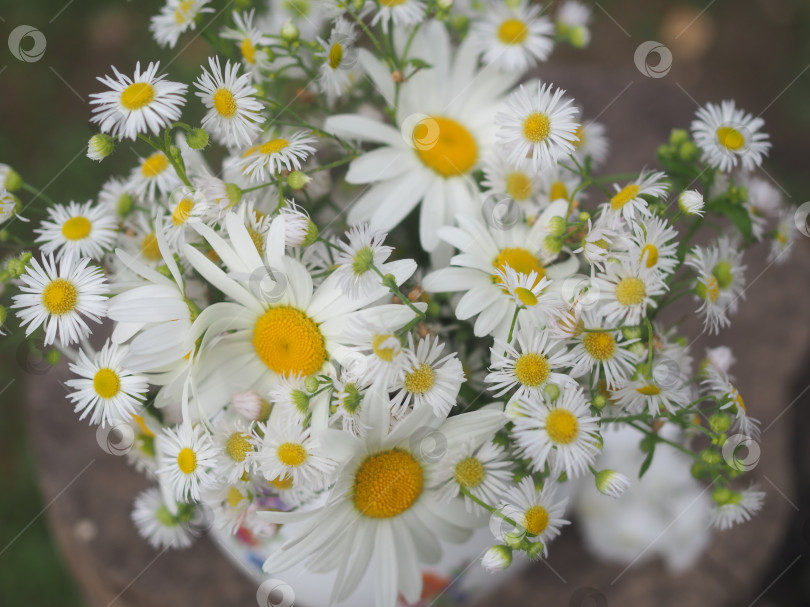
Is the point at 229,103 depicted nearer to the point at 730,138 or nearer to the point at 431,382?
the point at 431,382

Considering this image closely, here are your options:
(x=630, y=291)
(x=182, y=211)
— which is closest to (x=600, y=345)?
(x=630, y=291)

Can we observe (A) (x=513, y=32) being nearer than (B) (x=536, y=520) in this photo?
No

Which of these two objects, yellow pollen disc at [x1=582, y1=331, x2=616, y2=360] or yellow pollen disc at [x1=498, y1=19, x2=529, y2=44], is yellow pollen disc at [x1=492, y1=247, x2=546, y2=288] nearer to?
yellow pollen disc at [x1=582, y1=331, x2=616, y2=360]

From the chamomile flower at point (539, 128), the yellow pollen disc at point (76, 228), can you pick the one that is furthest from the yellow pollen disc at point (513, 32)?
the yellow pollen disc at point (76, 228)

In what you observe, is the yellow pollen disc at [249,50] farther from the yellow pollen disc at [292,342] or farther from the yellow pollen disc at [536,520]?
the yellow pollen disc at [536,520]

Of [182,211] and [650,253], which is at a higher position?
[650,253]

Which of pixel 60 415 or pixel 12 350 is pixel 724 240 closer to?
pixel 60 415
